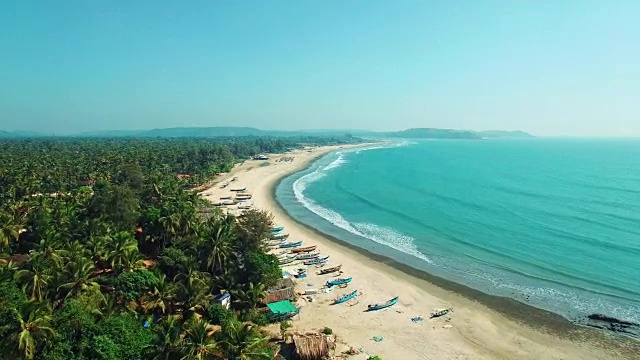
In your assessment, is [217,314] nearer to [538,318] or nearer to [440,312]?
[440,312]

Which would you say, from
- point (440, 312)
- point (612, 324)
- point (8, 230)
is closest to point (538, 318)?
point (612, 324)

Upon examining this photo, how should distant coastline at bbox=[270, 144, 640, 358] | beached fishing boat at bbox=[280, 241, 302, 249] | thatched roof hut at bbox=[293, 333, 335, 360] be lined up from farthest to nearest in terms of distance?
beached fishing boat at bbox=[280, 241, 302, 249] < distant coastline at bbox=[270, 144, 640, 358] < thatched roof hut at bbox=[293, 333, 335, 360]

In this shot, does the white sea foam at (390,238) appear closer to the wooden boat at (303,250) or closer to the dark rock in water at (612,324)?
the wooden boat at (303,250)

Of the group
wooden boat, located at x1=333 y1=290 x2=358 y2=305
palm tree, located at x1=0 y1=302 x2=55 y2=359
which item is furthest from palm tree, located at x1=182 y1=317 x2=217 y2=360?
wooden boat, located at x1=333 y1=290 x2=358 y2=305

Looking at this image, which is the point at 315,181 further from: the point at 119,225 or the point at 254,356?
the point at 254,356

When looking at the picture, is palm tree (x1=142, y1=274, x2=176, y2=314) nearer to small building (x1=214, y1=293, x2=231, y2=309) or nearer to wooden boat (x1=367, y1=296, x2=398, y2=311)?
small building (x1=214, y1=293, x2=231, y2=309)

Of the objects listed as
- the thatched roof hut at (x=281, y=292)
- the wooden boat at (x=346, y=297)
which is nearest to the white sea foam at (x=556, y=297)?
the wooden boat at (x=346, y=297)
